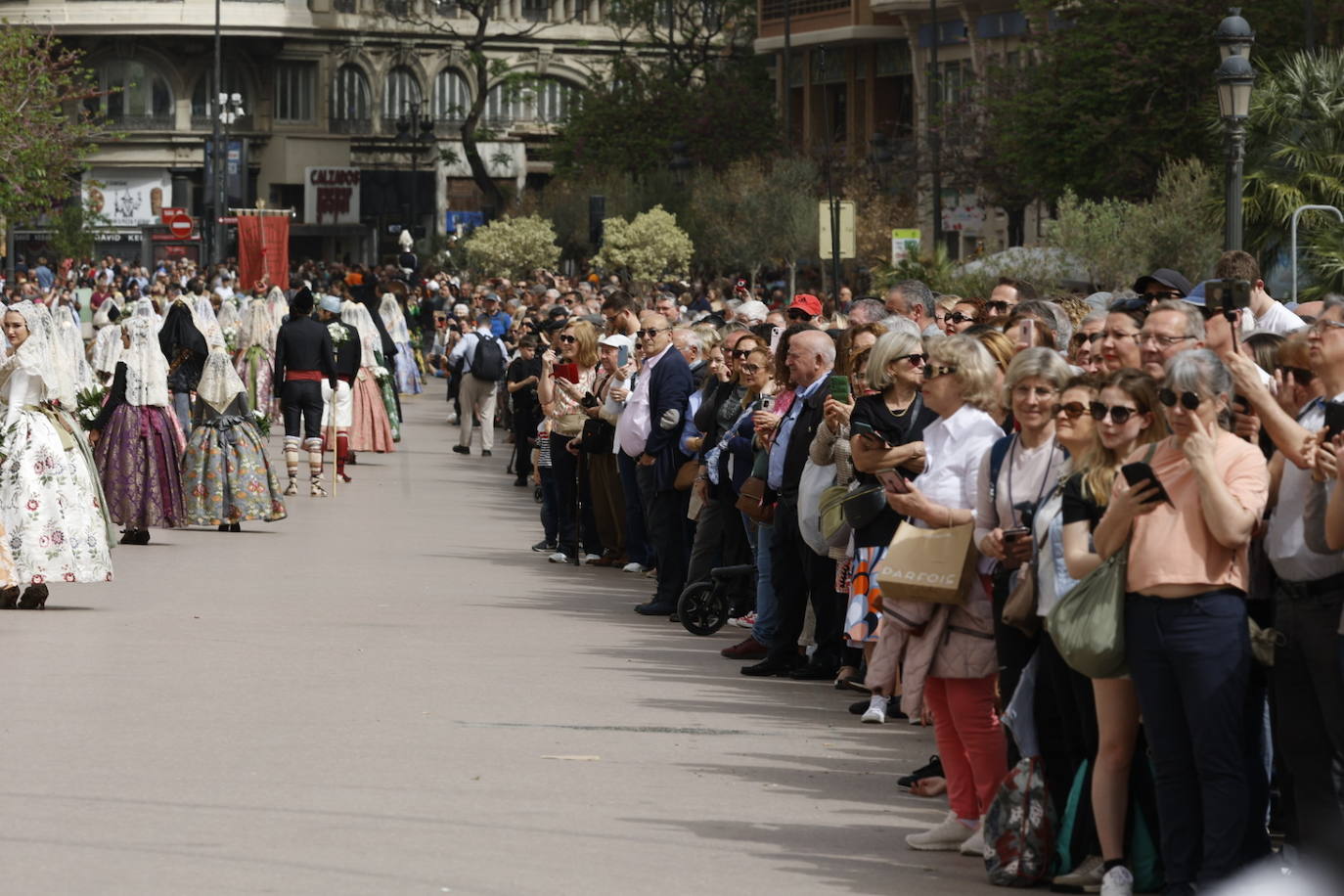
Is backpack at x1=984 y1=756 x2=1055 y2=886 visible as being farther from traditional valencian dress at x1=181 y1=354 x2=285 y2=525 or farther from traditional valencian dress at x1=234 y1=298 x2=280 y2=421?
traditional valencian dress at x1=234 y1=298 x2=280 y2=421

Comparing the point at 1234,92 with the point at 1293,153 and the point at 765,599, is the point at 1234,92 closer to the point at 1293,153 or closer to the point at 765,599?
the point at 1293,153

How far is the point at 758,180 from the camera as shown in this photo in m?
54.4

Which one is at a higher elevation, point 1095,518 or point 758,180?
point 758,180

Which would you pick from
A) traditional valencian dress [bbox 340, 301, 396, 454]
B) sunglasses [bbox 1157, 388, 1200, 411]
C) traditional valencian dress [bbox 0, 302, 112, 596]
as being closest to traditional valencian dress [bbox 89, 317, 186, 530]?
traditional valencian dress [bbox 0, 302, 112, 596]

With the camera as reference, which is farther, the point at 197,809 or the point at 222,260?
the point at 222,260

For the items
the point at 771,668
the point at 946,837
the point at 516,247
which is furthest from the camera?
the point at 516,247

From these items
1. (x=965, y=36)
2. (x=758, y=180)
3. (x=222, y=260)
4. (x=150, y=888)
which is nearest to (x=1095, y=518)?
(x=150, y=888)

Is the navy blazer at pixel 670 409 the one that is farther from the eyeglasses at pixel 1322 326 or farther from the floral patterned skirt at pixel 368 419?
the floral patterned skirt at pixel 368 419

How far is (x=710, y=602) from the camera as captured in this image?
14617 mm

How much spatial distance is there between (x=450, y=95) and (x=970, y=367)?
91591 mm

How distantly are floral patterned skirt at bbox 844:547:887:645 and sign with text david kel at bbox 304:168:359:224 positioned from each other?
274 feet

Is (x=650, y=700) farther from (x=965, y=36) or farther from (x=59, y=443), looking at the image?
(x=965, y=36)

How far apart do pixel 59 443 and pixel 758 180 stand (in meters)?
39.8

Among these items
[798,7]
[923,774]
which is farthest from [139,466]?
[798,7]
